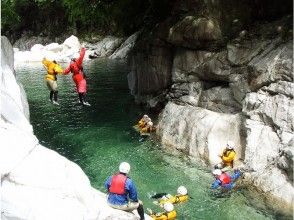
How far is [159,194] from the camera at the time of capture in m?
17.6

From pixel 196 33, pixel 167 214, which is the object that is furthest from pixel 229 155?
pixel 196 33

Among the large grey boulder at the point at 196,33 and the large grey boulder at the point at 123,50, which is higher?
the large grey boulder at the point at 196,33

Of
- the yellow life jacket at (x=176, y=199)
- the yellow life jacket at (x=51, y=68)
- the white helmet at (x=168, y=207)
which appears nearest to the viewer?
the white helmet at (x=168, y=207)

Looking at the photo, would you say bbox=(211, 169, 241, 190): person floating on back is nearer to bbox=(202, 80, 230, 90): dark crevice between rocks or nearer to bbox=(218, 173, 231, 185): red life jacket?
bbox=(218, 173, 231, 185): red life jacket

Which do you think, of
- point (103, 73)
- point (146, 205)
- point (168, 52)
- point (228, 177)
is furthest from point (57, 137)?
point (103, 73)

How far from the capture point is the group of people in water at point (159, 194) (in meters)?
13.7

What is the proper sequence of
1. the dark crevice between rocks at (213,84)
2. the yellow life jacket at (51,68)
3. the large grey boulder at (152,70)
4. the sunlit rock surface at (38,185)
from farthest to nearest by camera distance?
the large grey boulder at (152,70), the dark crevice between rocks at (213,84), the yellow life jacket at (51,68), the sunlit rock surface at (38,185)

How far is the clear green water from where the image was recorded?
663 inches

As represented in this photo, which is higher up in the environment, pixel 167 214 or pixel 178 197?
pixel 167 214

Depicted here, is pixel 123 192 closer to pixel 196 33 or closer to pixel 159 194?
pixel 159 194

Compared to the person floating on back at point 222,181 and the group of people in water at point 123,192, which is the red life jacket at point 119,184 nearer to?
the group of people in water at point 123,192

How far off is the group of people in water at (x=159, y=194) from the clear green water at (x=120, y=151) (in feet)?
1.43


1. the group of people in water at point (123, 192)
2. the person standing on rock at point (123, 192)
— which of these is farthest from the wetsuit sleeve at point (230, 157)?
the person standing on rock at point (123, 192)

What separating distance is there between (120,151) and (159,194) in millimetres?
5778
